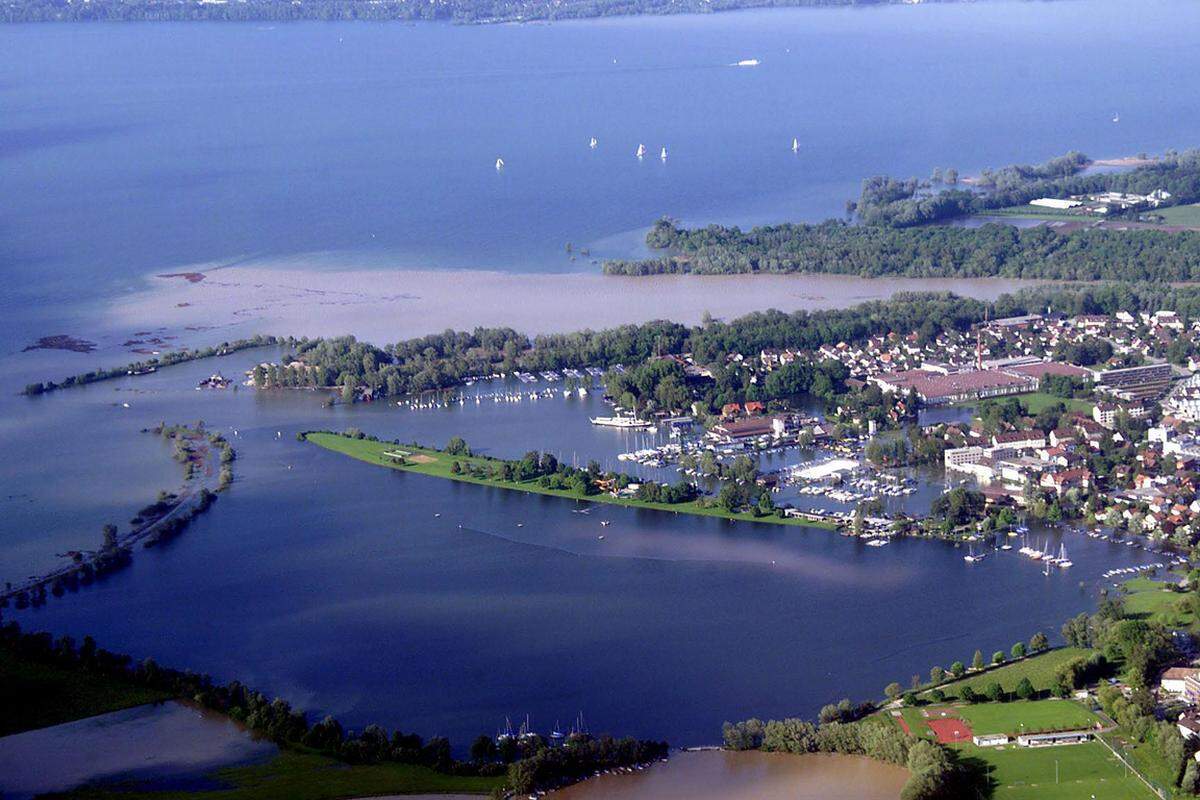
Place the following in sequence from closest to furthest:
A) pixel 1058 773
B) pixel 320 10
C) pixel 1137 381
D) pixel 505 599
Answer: pixel 1058 773 → pixel 505 599 → pixel 1137 381 → pixel 320 10

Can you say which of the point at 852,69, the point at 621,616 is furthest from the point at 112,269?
the point at 852,69

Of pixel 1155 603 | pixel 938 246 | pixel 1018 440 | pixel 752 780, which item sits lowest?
pixel 752 780

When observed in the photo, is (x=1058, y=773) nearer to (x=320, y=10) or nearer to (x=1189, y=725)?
(x=1189, y=725)

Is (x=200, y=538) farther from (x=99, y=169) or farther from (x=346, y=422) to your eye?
(x=99, y=169)

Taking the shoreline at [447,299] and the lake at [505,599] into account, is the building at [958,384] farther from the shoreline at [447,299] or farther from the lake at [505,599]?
the shoreline at [447,299]

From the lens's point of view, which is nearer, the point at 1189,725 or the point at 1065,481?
the point at 1189,725

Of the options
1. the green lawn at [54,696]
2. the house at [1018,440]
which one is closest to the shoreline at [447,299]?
the house at [1018,440]

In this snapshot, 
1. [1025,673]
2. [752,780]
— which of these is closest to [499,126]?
[1025,673]
